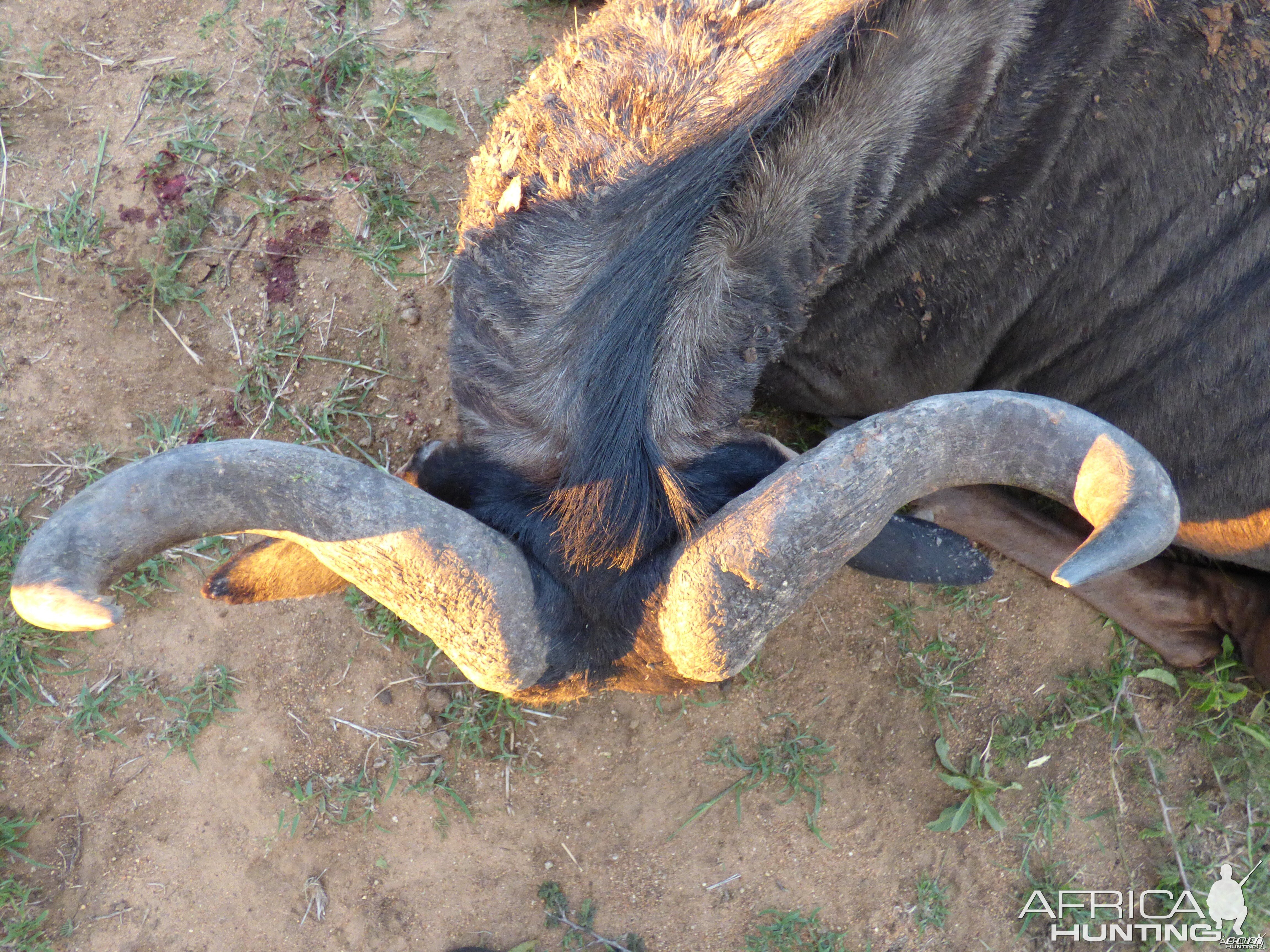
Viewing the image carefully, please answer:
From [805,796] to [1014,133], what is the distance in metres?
2.86

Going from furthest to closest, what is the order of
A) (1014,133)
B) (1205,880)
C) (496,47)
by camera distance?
(496,47), (1205,880), (1014,133)

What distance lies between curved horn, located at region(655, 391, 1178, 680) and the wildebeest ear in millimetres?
455

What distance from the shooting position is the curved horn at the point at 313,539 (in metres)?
2.10

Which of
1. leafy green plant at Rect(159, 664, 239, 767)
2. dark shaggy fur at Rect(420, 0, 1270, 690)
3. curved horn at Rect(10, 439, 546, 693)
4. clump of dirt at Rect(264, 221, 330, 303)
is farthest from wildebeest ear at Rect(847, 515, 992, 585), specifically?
clump of dirt at Rect(264, 221, 330, 303)

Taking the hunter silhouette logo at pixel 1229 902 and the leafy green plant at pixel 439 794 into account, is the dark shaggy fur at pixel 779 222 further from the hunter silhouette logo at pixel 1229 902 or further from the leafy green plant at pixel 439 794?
the hunter silhouette logo at pixel 1229 902

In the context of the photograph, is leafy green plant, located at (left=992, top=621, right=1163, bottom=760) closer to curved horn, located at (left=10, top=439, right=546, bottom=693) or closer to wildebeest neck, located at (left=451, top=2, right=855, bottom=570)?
wildebeest neck, located at (left=451, top=2, right=855, bottom=570)

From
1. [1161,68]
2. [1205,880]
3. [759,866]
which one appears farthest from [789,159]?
[1205,880]

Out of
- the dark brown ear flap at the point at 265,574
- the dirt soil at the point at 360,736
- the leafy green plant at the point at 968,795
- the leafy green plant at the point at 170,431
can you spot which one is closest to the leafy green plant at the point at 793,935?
the dirt soil at the point at 360,736

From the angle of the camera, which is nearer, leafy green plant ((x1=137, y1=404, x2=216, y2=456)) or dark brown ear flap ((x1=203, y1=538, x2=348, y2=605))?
dark brown ear flap ((x1=203, y1=538, x2=348, y2=605))

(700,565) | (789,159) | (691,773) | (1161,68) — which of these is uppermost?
(1161,68)

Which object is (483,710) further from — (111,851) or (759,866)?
(111,851)

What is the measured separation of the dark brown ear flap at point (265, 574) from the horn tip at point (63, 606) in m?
0.65

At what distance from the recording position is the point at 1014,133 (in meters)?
3.09

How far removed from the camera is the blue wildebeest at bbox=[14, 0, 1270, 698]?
2373mm
